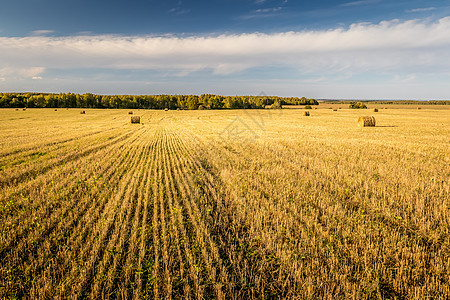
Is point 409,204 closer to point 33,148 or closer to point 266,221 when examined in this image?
point 266,221

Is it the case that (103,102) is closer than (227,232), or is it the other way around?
(227,232)

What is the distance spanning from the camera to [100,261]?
4035mm

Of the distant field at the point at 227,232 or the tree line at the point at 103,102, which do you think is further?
the tree line at the point at 103,102

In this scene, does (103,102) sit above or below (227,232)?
above

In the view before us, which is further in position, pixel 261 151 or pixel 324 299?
pixel 261 151

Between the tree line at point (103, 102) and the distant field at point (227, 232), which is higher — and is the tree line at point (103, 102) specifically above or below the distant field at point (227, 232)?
above

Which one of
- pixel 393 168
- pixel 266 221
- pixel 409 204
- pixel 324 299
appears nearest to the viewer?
pixel 324 299

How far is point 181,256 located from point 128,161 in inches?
354

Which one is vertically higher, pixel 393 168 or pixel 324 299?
pixel 393 168

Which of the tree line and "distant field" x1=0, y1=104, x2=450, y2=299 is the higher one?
the tree line

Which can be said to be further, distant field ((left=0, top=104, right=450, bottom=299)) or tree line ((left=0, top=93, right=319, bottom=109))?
tree line ((left=0, top=93, right=319, bottom=109))

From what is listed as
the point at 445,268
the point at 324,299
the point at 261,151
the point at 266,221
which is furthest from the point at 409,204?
the point at 261,151

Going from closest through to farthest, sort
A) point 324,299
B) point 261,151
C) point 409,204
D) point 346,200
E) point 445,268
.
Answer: point 324,299, point 445,268, point 409,204, point 346,200, point 261,151

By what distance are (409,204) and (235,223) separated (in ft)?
15.9
